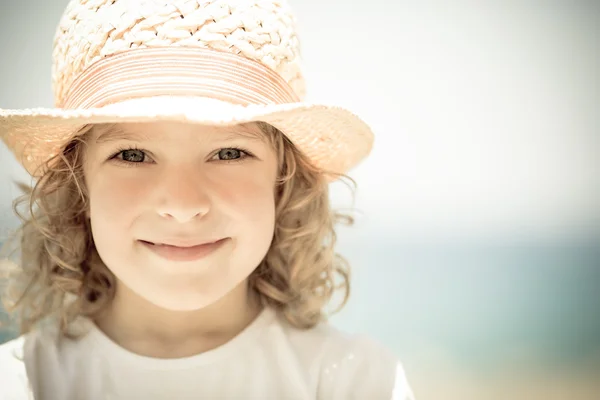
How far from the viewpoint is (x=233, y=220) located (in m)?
0.80

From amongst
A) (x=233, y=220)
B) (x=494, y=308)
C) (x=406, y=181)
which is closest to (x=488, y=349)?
(x=494, y=308)

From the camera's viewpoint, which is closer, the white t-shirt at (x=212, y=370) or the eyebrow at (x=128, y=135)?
the eyebrow at (x=128, y=135)

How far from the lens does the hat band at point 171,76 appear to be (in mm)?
722

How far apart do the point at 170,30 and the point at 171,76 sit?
0.07 metres

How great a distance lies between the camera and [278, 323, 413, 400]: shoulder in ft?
2.97

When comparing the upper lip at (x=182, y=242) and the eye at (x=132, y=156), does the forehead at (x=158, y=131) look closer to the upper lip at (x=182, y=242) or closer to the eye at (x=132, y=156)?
the eye at (x=132, y=156)

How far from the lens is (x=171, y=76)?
0.72m

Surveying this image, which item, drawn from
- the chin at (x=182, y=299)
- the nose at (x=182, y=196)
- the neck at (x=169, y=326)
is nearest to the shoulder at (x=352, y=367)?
the neck at (x=169, y=326)

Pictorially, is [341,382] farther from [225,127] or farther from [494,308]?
[494,308]

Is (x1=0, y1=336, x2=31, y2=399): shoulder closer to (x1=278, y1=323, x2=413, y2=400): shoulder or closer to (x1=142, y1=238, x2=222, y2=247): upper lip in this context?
(x1=142, y1=238, x2=222, y2=247): upper lip

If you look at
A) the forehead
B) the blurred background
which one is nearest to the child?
the forehead

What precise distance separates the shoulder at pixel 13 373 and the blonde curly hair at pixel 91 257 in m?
0.08

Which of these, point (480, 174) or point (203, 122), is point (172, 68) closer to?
point (203, 122)

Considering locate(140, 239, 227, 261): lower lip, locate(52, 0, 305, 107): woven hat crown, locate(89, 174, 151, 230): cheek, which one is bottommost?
locate(140, 239, 227, 261): lower lip
